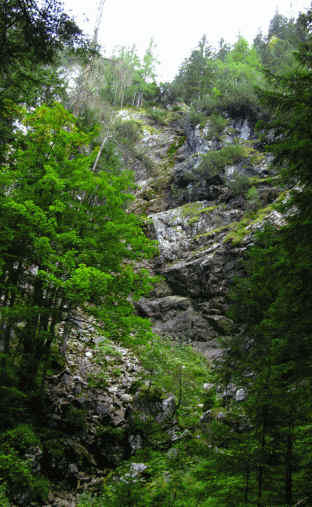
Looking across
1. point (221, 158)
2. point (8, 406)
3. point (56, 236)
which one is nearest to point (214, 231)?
point (221, 158)

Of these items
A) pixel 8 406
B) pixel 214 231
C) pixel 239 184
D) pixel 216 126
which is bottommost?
pixel 8 406

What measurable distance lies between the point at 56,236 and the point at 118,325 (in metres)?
3.06

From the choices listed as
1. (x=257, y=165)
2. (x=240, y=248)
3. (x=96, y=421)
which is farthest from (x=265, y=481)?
(x=257, y=165)

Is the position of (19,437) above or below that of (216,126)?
below

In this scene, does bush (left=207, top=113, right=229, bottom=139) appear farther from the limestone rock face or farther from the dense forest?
the dense forest

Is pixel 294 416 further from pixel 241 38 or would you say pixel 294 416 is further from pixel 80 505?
pixel 241 38

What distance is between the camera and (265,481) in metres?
4.98

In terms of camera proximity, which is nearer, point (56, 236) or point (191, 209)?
point (56, 236)

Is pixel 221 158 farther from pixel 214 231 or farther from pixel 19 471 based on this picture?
pixel 19 471

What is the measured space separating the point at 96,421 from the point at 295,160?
31.5ft

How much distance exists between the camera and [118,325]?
9062mm

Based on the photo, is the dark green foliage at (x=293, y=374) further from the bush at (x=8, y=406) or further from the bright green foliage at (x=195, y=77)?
the bright green foliage at (x=195, y=77)

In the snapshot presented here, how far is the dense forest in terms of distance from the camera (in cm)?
466

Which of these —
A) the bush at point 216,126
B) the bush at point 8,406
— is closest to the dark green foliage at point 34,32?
the bush at point 8,406
